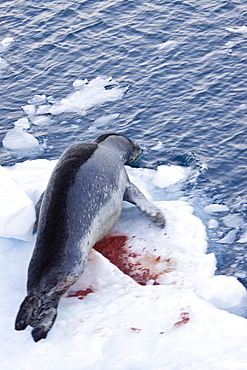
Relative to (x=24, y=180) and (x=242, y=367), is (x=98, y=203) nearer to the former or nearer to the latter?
(x=24, y=180)

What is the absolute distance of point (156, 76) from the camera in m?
10.8

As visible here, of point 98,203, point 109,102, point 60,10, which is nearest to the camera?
point 98,203

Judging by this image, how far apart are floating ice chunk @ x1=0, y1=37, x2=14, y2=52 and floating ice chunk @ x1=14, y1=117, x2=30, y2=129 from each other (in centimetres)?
313

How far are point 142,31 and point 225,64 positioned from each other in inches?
95.0

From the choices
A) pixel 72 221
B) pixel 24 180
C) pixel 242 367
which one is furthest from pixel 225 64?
pixel 242 367

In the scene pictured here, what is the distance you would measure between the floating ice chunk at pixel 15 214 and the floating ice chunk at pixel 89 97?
3951 millimetres

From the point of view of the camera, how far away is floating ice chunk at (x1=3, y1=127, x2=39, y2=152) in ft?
31.2

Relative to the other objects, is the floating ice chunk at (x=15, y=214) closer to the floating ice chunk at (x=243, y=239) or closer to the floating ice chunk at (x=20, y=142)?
the floating ice chunk at (x=243, y=239)

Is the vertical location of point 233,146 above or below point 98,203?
below

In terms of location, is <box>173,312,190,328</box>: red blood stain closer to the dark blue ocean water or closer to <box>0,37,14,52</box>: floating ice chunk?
the dark blue ocean water

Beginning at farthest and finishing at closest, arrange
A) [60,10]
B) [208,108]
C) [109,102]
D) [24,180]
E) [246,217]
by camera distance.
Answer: [60,10], [109,102], [208,108], [24,180], [246,217]

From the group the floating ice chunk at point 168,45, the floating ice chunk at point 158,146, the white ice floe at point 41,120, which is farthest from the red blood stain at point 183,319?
the floating ice chunk at point 168,45

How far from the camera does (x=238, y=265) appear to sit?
645 centimetres

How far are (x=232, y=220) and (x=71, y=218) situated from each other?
217cm
